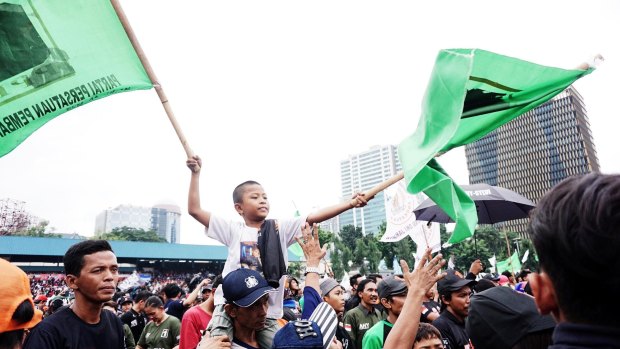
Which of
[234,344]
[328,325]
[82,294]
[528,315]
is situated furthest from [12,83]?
[528,315]

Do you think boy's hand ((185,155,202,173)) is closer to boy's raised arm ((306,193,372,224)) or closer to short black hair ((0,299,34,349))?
boy's raised arm ((306,193,372,224))

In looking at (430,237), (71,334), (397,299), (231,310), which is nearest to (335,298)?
(397,299)

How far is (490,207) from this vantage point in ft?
26.9

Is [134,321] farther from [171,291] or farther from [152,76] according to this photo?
[152,76]

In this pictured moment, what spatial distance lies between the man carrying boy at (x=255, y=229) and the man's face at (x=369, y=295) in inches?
119

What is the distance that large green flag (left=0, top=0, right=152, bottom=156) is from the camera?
3083 mm

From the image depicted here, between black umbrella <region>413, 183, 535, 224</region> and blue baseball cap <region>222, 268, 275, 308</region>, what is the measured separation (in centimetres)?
579

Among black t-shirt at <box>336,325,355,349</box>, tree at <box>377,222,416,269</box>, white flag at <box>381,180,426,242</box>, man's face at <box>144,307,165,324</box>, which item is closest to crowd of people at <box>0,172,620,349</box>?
black t-shirt at <box>336,325,355,349</box>

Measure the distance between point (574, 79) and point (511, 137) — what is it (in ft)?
366

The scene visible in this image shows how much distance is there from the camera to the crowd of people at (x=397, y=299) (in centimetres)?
103

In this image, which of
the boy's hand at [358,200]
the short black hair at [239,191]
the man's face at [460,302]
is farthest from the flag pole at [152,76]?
the man's face at [460,302]

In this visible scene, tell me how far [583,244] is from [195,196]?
2999mm

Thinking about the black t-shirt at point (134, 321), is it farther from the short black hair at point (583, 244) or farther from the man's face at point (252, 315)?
the short black hair at point (583, 244)

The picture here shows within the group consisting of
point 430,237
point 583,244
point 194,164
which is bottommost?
point 430,237
